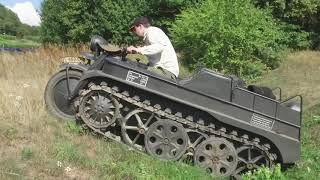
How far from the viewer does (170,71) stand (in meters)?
10.3

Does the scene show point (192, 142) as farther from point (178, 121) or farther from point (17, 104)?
point (17, 104)

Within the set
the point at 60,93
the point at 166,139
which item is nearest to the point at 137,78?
the point at 166,139

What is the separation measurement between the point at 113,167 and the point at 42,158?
3.24 ft

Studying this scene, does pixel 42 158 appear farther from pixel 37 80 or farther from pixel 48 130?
pixel 37 80

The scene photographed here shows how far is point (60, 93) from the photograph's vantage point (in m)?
10.5

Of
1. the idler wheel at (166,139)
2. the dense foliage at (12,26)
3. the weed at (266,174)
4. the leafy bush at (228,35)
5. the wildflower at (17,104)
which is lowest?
the weed at (266,174)

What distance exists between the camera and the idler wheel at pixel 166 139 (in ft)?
31.4

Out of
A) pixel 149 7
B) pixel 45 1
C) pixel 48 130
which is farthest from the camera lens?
pixel 45 1

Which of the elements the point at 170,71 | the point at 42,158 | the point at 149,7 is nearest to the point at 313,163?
the point at 170,71

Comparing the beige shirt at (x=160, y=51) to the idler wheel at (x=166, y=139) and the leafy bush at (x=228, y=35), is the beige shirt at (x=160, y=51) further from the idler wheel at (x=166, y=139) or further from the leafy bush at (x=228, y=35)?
the leafy bush at (x=228, y=35)

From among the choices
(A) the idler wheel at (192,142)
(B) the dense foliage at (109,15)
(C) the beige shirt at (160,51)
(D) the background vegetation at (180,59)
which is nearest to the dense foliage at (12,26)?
(D) the background vegetation at (180,59)

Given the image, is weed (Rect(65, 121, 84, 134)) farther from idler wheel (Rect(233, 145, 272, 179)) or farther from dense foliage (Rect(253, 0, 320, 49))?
dense foliage (Rect(253, 0, 320, 49))

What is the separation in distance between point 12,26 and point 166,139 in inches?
6642

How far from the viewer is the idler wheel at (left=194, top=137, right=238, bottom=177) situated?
9.61 meters
